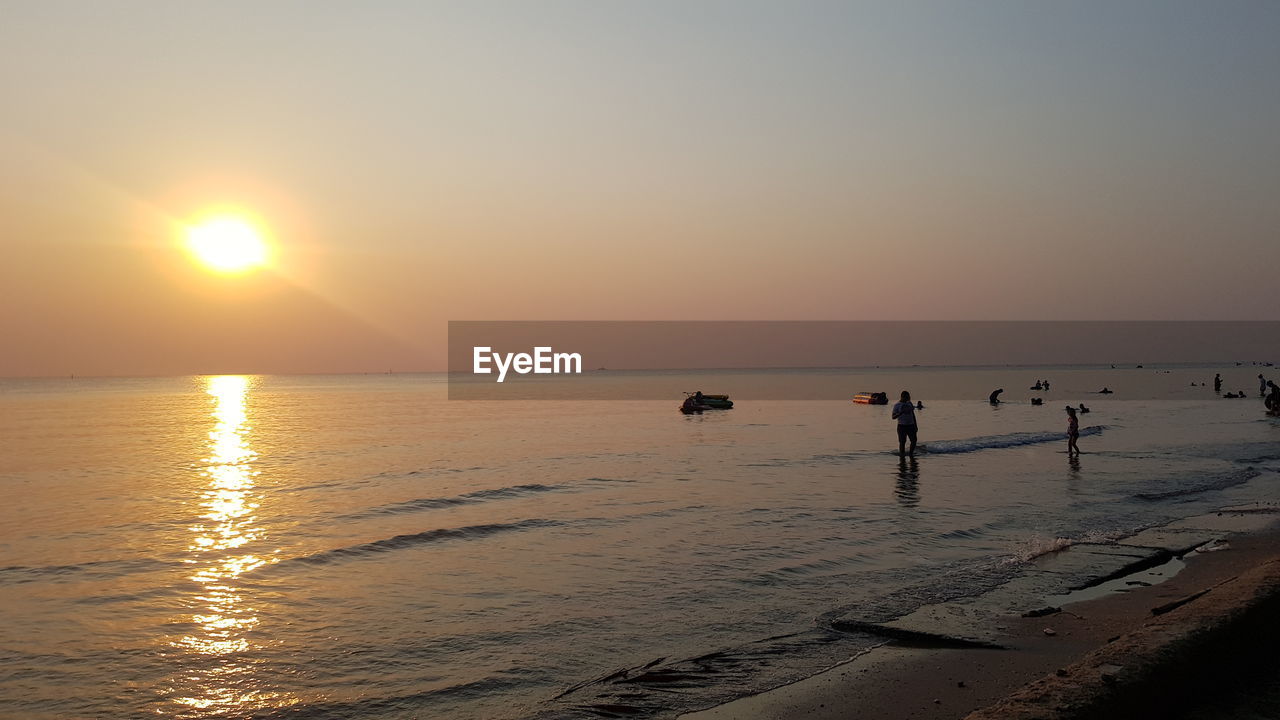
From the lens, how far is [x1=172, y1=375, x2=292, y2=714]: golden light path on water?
28.3 feet

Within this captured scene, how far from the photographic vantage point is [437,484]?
27.4m

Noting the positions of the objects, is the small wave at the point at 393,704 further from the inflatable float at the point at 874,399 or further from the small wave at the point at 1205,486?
the inflatable float at the point at 874,399

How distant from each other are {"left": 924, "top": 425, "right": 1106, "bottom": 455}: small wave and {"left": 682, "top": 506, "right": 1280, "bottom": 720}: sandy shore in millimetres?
24801

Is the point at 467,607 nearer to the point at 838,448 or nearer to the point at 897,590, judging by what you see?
the point at 897,590

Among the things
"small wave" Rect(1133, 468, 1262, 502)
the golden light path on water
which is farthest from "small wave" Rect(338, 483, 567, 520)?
"small wave" Rect(1133, 468, 1262, 502)

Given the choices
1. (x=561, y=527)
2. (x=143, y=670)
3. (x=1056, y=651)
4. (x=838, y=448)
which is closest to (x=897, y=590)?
(x=1056, y=651)

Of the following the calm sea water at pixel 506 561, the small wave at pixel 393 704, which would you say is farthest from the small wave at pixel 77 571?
the small wave at pixel 393 704

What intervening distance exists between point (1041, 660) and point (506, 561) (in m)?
9.28

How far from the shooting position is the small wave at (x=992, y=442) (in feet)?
120

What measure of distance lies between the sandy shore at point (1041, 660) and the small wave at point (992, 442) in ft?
81.4

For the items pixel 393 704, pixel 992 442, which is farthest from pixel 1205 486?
pixel 393 704

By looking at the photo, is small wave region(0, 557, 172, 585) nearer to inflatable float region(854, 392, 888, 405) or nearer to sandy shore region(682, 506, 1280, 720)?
sandy shore region(682, 506, 1280, 720)

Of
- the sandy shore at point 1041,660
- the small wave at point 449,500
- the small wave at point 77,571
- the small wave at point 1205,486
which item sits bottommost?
the small wave at point 449,500

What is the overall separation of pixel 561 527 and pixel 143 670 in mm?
10005
